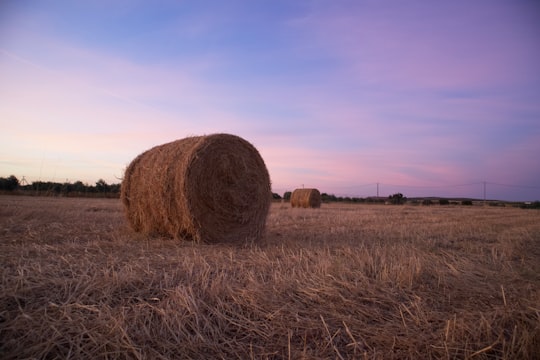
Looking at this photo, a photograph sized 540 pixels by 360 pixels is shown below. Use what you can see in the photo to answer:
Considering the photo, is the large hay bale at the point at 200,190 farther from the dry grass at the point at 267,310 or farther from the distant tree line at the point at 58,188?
the distant tree line at the point at 58,188

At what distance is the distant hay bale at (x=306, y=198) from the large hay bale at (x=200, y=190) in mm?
14617

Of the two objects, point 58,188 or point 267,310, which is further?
point 58,188

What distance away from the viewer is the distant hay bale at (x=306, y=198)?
22625mm

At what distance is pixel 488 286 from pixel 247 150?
5348 mm

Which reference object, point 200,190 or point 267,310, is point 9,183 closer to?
point 200,190

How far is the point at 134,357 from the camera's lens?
6.81 feet

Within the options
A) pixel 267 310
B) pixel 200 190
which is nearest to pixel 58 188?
pixel 200 190

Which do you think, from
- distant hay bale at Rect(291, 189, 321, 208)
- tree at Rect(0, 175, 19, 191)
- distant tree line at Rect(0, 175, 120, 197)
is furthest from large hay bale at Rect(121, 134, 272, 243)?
tree at Rect(0, 175, 19, 191)

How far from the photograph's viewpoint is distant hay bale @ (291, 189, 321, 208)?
22.6 meters

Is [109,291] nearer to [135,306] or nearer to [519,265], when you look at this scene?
[135,306]

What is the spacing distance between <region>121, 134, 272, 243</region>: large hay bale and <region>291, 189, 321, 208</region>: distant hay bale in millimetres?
14617

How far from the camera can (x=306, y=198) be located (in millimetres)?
22719

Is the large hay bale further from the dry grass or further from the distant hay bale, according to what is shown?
the distant hay bale

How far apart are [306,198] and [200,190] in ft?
52.7
